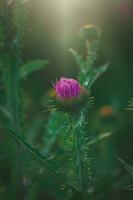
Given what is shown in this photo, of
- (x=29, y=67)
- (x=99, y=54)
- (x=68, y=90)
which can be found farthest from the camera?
(x=99, y=54)

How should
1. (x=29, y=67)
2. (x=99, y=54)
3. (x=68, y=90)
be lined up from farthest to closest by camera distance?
1. (x=99, y=54)
2. (x=29, y=67)
3. (x=68, y=90)

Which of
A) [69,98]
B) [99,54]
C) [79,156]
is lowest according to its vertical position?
[99,54]

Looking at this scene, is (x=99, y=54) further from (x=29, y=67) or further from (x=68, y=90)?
(x=68, y=90)

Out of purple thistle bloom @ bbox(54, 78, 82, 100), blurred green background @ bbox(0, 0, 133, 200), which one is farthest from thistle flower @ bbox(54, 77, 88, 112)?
blurred green background @ bbox(0, 0, 133, 200)

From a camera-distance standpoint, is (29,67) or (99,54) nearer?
(29,67)

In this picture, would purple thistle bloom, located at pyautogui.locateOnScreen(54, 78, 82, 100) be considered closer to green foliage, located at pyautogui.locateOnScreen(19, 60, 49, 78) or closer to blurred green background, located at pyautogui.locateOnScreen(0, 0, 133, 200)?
green foliage, located at pyautogui.locateOnScreen(19, 60, 49, 78)

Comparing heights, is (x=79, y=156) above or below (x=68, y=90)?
below

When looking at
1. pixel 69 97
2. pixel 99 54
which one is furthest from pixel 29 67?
pixel 99 54

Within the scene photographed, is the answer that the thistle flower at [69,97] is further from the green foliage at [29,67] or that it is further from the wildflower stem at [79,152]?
the green foliage at [29,67]

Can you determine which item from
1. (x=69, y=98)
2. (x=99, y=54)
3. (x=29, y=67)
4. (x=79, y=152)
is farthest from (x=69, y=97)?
(x=99, y=54)
